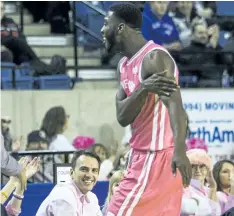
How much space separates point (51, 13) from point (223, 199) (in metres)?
5.87

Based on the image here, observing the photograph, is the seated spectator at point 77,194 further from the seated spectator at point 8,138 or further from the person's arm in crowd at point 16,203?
the seated spectator at point 8,138

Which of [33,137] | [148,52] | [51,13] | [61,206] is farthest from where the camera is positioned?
[51,13]

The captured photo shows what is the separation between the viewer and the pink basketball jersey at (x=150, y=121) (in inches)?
230

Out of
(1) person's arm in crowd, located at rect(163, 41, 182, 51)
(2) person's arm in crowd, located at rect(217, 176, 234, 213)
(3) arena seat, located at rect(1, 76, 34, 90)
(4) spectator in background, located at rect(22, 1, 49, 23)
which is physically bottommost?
(2) person's arm in crowd, located at rect(217, 176, 234, 213)

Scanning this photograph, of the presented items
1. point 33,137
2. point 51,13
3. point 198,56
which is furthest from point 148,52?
point 51,13

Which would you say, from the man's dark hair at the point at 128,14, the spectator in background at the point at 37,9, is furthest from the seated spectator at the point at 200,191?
the spectator in background at the point at 37,9

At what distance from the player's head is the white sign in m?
2.20

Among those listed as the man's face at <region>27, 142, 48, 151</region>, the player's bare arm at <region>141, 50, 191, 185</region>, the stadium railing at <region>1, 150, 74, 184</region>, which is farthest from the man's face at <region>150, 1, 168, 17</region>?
the player's bare arm at <region>141, 50, 191, 185</region>

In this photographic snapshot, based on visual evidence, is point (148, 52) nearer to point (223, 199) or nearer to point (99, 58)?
point (223, 199)

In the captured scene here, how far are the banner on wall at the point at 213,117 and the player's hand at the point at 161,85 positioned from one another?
6627 mm

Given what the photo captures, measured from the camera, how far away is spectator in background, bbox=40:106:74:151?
443 inches

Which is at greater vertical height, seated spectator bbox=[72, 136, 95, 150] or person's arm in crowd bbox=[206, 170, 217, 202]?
seated spectator bbox=[72, 136, 95, 150]

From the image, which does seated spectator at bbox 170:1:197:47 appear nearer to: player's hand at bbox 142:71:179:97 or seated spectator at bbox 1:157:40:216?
seated spectator at bbox 1:157:40:216

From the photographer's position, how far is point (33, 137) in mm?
11023
